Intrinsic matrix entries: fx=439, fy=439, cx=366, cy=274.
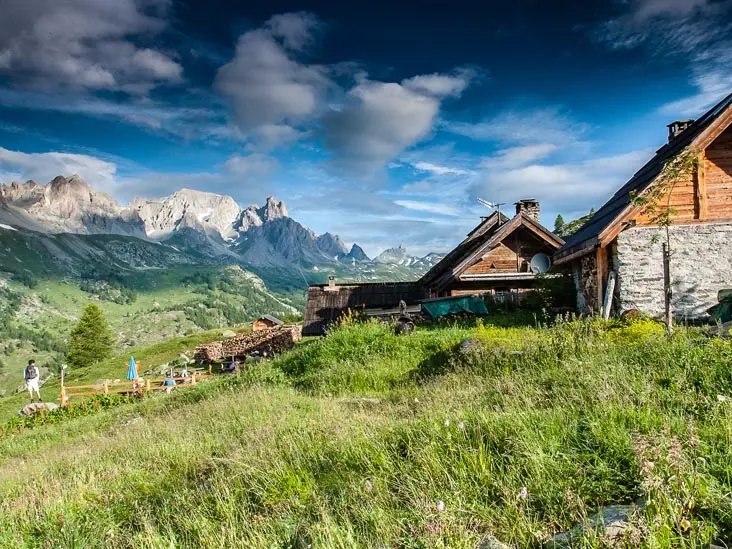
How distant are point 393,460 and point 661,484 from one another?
222cm

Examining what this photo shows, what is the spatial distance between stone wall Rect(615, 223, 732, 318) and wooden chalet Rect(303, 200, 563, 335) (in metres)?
7.74

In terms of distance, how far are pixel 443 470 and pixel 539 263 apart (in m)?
21.4

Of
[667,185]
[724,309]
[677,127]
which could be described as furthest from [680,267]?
[677,127]

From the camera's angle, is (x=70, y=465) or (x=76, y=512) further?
(x=70, y=465)

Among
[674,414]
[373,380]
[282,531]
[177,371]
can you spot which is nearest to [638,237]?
[373,380]

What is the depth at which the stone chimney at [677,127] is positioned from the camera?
16828 millimetres

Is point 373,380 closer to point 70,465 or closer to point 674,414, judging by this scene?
point 70,465

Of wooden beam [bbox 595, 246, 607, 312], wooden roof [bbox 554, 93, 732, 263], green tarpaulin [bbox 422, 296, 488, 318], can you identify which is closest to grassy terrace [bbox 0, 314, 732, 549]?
wooden roof [bbox 554, 93, 732, 263]

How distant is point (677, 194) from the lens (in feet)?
46.0

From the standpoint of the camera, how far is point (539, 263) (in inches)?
914

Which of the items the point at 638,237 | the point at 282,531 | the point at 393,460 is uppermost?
the point at 638,237

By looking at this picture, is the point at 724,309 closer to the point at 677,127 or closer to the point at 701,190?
the point at 701,190

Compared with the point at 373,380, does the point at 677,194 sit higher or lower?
higher

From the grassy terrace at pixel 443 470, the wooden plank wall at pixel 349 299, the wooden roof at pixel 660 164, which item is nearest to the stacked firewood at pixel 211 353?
the wooden plank wall at pixel 349 299
